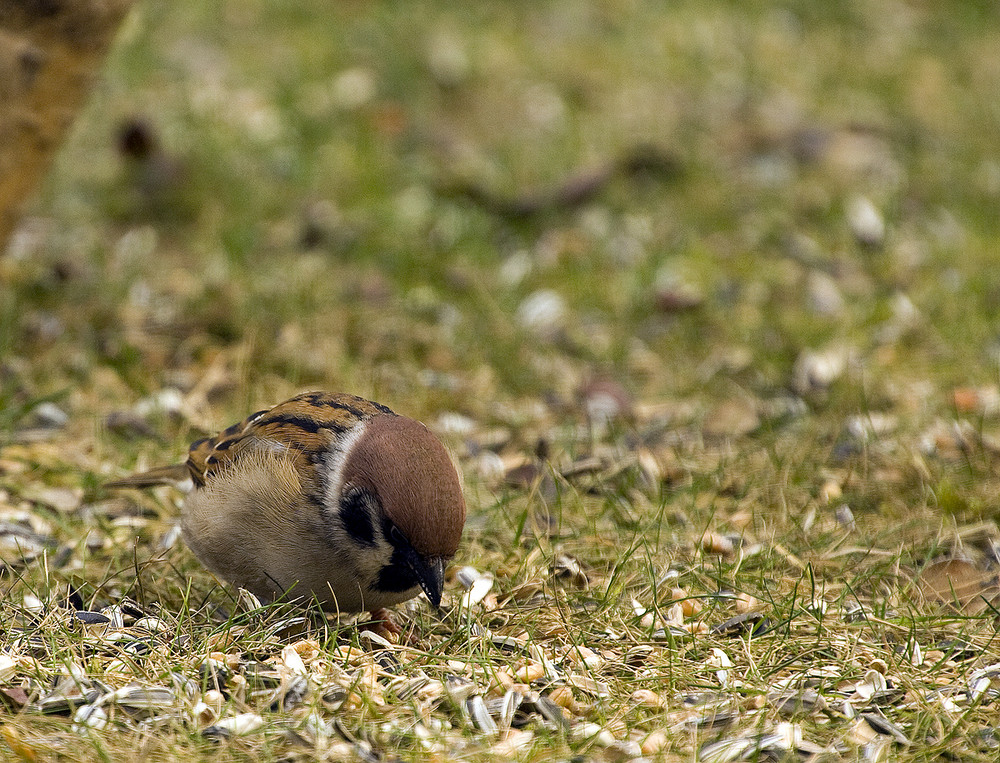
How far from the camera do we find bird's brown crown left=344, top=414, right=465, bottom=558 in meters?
3.25

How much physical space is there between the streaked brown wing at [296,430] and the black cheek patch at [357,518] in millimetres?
210

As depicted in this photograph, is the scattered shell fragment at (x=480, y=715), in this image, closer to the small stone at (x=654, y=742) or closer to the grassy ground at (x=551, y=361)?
the grassy ground at (x=551, y=361)

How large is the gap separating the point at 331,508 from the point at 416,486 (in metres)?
0.33

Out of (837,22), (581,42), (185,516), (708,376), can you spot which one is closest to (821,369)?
(708,376)

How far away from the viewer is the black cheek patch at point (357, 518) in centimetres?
337

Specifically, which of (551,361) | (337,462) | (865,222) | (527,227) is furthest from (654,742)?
(865,222)

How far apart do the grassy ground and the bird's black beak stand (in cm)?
23

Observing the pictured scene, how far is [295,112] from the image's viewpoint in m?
7.77

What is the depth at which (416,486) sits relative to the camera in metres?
3.25

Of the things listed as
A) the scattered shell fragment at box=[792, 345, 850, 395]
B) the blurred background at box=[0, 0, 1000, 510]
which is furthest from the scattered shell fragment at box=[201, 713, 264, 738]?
the scattered shell fragment at box=[792, 345, 850, 395]

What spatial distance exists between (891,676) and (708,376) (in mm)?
2544

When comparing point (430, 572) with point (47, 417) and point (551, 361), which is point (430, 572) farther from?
point (551, 361)

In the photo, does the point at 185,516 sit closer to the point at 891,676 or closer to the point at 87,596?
the point at 87,596

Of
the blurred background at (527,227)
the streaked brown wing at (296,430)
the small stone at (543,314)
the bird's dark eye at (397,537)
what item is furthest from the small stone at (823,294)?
the bird's dark eye at (397,537)
